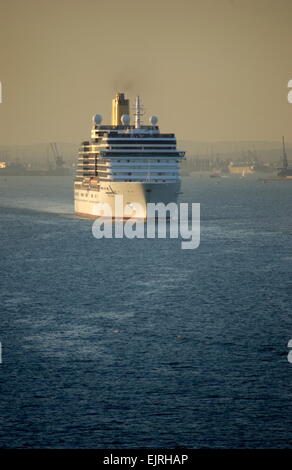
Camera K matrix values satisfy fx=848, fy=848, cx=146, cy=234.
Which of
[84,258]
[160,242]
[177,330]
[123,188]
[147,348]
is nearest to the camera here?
[147,348]

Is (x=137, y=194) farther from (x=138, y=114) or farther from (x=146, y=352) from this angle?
(x=146, y=352)

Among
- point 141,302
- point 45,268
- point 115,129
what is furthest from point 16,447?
point 115,129

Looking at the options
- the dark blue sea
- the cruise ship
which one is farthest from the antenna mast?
the dark blue sea

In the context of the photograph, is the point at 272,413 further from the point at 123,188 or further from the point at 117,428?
the point at 123,188

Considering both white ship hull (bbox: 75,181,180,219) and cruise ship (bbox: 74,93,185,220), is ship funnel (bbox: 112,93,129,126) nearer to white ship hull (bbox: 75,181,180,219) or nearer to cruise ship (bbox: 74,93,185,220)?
cruise ship (bbox: 74,93,185,220)

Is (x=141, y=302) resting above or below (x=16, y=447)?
above

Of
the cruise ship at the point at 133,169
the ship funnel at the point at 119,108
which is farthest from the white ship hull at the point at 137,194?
the ship funnel at the point at 119,108

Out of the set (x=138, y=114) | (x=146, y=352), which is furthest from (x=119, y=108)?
(x=146, y=352)
